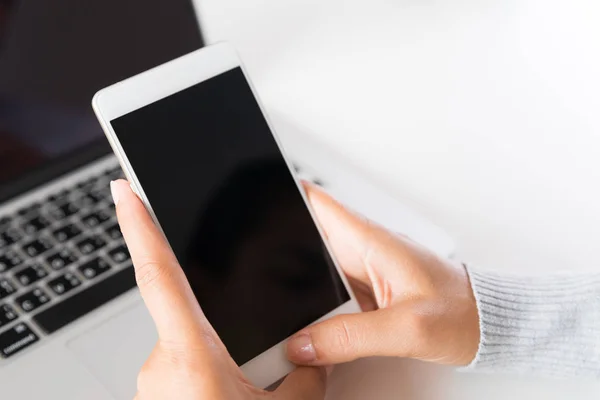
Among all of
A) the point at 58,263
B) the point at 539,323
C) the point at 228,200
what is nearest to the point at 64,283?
the point at 58,263

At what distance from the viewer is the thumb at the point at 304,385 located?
34 centimetres

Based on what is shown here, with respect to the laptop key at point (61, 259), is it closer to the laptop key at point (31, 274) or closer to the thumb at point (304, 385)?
the laptop key at point (31, 274)

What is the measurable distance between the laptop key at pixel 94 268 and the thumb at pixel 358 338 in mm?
186

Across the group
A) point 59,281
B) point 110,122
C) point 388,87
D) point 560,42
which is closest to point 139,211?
point 110,122

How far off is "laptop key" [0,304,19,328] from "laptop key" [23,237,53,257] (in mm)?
53

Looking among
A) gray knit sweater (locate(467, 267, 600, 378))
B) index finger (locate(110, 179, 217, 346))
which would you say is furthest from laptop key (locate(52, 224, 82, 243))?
gray knit sweater (locate(467, 267, 600, 378))

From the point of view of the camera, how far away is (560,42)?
68 cm

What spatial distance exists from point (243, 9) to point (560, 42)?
37 centimetres

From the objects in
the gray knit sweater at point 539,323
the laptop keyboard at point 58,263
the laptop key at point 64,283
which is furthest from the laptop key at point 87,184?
the gray knit sweater at point 539,323

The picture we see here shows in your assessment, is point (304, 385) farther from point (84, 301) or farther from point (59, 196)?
point (59, 196)

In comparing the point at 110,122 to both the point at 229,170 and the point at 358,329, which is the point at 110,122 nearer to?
the point at 229,170

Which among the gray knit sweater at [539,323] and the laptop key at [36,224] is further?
the laptop key at [36,224]

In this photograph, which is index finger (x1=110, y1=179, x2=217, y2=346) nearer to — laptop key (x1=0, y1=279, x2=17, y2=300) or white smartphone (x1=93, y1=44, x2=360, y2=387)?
white smartphone (x1=93, y1=44, x2=360, y2=387)

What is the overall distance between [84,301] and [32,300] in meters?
0.04
